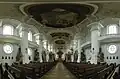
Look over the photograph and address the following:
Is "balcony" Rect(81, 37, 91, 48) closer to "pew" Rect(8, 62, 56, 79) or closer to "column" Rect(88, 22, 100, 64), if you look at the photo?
"column" Rect(88, 22, 100, 64)

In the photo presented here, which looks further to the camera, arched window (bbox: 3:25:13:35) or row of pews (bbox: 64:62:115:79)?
arched window (bbox: 3:25:13:35)

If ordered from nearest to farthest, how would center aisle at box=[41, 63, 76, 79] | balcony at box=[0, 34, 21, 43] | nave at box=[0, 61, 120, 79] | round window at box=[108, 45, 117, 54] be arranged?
nave at box=[0, 61, 120, 79] < center aisle at box=[41, 63, 76, 79] < balcony at box=[0, 34, 21, 43] < round window at box=[108, 45, 117, 54]

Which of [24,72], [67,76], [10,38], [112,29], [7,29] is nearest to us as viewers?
[24,72]

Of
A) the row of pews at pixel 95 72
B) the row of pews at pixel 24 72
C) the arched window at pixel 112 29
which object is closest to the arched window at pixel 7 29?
the arched window at pixel 112 29

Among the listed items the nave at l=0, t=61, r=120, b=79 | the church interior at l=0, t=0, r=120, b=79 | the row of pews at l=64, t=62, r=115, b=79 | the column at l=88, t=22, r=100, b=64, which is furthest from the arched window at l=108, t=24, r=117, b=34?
the row of pews at l=64, t=62, r=115, b=79

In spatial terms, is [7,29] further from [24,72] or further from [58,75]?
[24,72]

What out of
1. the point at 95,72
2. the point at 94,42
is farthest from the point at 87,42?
the point at 95,72

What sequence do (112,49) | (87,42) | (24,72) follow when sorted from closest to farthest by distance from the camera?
1. (24,72)
2. (112,49)
3. (87,42)

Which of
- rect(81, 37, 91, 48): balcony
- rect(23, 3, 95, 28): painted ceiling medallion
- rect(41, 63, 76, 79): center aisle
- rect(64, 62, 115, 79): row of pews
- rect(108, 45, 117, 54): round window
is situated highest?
rect(23, 3, 95, 28): painted ceiling medallion

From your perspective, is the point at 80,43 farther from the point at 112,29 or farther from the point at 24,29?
the point at 24,29

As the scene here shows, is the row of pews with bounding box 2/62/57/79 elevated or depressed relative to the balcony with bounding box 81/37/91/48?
depressed

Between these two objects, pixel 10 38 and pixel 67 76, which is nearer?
pixel 67 76

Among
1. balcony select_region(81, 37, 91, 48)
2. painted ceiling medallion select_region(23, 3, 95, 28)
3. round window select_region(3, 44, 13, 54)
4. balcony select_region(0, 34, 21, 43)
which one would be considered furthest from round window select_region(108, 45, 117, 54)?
round window select_region(3, 44, 13, 54)

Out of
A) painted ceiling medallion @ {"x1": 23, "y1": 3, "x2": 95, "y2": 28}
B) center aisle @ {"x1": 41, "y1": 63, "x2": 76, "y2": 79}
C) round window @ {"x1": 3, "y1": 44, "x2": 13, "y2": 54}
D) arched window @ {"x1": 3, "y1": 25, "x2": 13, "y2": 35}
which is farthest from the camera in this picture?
arched window @ {"x1": 3, "y1": 25, "x2": 13, "y2": 35}
